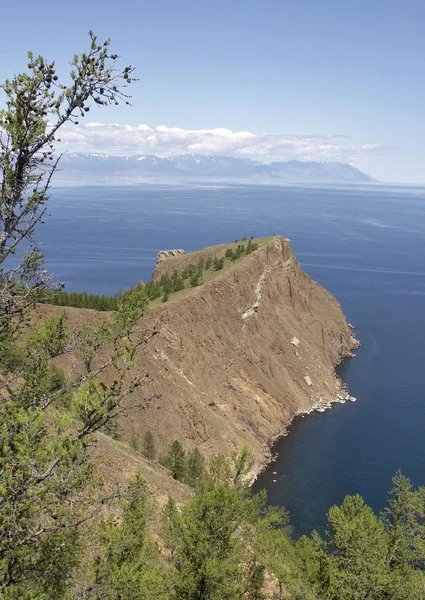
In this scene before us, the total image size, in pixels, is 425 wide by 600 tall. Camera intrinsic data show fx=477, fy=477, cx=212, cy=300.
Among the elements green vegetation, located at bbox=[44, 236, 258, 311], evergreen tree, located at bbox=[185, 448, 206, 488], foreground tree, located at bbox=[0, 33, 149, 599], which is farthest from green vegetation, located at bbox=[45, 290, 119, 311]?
foreground tree, located at bbox=[0, 33, 149, 599]

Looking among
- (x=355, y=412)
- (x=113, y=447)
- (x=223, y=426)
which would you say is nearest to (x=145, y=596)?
(x=113, y=447)

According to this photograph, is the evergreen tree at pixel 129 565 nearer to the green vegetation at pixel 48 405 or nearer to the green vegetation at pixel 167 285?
the green vegetation at pixel 48 405

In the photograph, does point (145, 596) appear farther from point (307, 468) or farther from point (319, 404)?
point (319, 404)

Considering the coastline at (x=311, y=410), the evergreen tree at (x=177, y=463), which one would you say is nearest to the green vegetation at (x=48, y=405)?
the evergreen tree at (x=177, y=463)

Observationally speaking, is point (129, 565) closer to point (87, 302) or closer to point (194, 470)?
point (194, 470)

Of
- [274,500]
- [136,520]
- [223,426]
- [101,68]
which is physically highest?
[101,68]

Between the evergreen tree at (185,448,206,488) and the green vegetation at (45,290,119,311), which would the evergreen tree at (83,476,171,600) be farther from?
the green vegetation at (45,290,119,311)

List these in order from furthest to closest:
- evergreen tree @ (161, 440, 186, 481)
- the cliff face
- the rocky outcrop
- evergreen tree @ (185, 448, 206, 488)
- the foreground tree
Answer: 1. the rocky outcrop
2. the cliff face
3. evergreen tree @ (185, 448, 206, 488)
4. evergreen tree @ (161, 440, 186, 481)
5. the foreground tree

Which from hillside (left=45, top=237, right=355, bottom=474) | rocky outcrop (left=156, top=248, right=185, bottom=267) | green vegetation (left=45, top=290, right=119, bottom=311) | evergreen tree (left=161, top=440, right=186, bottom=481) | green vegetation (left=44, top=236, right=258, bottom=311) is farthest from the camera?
rocky outcrop (left=156, top=248, right=185, bottom=267)
